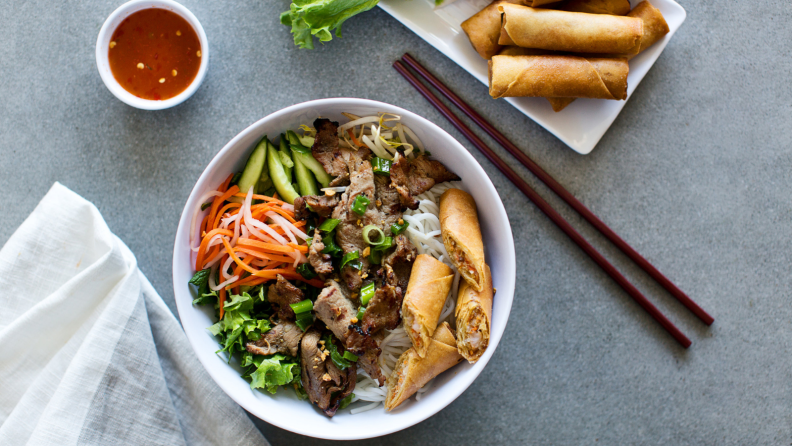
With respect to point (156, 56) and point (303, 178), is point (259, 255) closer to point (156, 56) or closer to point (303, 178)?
point (303, 178)

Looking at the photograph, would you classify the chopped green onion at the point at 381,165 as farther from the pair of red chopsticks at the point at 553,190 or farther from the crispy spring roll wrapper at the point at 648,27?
the crispy spring roll wrapper at the point at 648,27

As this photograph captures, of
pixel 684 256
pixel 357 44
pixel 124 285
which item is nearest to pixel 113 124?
pixel 124 285

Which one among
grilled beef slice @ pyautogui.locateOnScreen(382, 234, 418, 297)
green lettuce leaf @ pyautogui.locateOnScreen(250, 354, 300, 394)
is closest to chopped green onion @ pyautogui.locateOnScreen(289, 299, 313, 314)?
green lettuce leaf @ pyautogui.locateOnScreen(250, 354, 300, 394)

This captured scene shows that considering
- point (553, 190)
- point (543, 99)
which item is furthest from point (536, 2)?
point (553, 190)

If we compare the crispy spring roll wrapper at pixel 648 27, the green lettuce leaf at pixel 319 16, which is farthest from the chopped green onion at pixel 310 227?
the crispy spring roll wrapper at pixel 648 27

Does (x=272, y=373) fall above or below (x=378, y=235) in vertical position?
below

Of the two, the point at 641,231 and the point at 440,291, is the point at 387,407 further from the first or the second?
the point at 641,231
